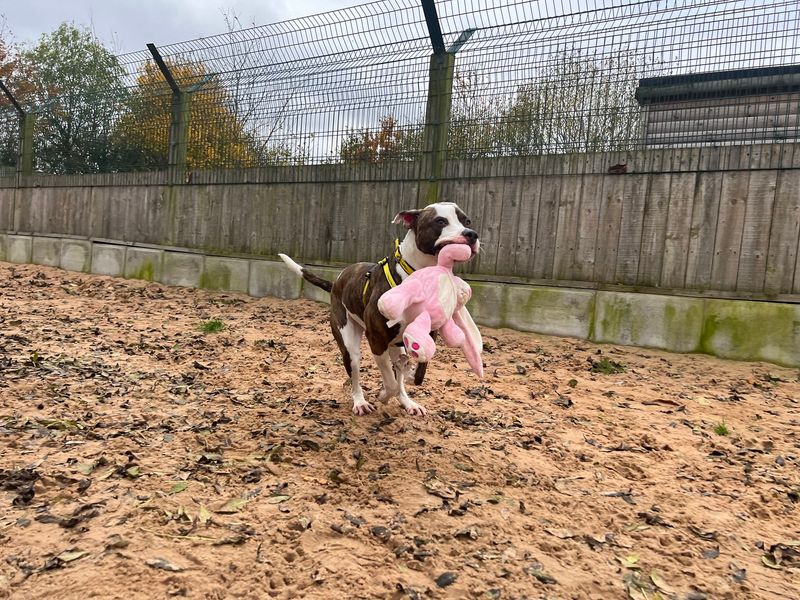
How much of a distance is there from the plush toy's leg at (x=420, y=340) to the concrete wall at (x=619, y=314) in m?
4.24

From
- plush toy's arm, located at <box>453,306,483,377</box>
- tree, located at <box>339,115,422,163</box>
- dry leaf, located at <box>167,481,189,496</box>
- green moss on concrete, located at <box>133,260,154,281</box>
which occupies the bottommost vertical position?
dry leaf, located at <box>167,481,189,496</box>

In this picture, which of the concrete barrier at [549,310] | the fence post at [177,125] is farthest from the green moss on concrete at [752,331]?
the fence post at [177,125]

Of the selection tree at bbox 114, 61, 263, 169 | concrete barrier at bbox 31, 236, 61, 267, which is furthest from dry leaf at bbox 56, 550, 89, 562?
concrete barrier at bbox 31, 236, 61, 267

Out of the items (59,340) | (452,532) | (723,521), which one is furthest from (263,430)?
(59,340)

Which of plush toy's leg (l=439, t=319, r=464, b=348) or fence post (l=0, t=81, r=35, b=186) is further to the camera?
fence post (l=0, t=81, r=35, b=186)

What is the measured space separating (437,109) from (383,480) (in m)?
5.69

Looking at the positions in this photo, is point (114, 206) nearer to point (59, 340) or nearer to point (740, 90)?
point (59, 340)

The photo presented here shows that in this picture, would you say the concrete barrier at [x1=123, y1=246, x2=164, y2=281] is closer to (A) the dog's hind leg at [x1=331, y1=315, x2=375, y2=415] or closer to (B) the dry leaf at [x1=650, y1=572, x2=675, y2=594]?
(A) the dog's hind leg at [x1=331, y1=315, x2=375, y2=415]

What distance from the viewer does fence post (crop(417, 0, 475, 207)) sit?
24.5 feet

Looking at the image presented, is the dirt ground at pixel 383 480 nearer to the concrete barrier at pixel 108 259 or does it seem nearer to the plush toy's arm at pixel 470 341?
the plush toy's arm at pixel 470 341

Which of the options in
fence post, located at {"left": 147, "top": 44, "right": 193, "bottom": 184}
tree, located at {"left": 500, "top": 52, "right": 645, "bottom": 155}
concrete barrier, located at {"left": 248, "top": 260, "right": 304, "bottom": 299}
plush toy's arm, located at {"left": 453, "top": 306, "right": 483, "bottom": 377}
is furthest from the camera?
fence post, located at {"left": 147, "top": 44, "right": 193, "bottom": 184}

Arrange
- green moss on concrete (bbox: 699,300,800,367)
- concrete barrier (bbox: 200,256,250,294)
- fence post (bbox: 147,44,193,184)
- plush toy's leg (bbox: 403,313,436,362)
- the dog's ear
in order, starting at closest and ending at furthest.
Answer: plush toy's leg (bbox: 403,313,436,362) → the dog's ear → green moss on concrete (bbox: 699,300,800,367) → concrete barrier (bbox: 200,256,250,294) → fence post (bbox: 147,44,193,184)

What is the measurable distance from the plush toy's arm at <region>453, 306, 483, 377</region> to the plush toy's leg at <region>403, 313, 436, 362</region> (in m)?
0.30

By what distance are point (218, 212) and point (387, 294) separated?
7.39 meters
